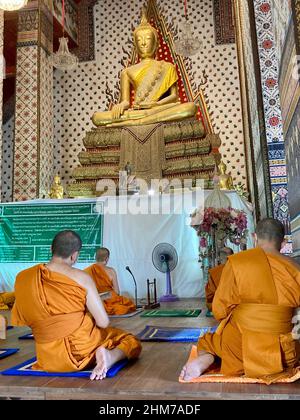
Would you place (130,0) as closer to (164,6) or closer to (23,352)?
(164,6)

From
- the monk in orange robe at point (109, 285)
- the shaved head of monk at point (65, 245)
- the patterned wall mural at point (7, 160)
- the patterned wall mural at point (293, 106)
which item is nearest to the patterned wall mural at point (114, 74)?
the patterned wall mural at point (7, 160)

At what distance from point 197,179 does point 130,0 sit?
5744mm

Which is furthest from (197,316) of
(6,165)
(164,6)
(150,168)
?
(164,6)

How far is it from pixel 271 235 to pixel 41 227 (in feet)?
15.7

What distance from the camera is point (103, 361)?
79.8 inches

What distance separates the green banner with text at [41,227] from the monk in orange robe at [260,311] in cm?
426

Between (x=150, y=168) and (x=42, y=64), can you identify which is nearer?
(x=150, y=168)

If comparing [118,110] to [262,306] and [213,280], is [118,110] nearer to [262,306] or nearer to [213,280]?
[213,280]

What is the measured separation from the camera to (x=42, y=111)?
29.1 ft

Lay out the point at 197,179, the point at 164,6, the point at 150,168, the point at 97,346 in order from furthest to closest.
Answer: the point at 164,6, the point at 150,168, the point at 197,179, the point at 97,346

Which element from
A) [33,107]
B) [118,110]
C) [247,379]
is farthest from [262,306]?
[33,107]

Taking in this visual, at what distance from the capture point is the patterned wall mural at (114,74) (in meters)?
9.81

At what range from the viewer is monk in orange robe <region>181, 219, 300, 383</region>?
188 centimetres

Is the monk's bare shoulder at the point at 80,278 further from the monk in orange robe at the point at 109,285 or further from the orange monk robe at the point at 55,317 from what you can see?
the monk in orange robe at the point at 109,285
